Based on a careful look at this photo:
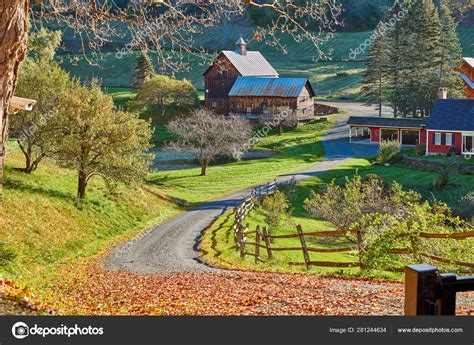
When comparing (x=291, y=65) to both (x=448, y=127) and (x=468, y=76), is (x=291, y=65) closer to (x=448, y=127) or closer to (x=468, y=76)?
(x=468, y=76)

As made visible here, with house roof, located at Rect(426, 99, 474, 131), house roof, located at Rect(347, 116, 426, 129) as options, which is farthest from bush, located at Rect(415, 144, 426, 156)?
house roof, located at Rect(347, 116, 426, 129)

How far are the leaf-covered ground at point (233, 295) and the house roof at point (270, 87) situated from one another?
51534mm

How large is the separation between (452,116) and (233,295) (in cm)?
4269

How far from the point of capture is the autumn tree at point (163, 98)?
209 feet

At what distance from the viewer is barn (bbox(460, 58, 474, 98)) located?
60969 mm

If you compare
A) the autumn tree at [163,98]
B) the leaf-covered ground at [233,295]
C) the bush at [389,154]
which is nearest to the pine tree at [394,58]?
the bush at [389,154]

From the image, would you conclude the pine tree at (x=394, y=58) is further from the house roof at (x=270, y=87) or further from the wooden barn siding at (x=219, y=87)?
the wooden barn siding at (x=219, y=87)

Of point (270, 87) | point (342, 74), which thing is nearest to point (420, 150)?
point (270, 87)

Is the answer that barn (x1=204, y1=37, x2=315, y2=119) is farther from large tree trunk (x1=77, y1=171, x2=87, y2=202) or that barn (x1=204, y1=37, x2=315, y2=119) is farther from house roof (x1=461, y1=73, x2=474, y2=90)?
large tree trunk (x1=77, y1=171, x2=87, y2=202)

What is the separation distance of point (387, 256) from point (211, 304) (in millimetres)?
5760

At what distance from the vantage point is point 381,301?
10.3 metres

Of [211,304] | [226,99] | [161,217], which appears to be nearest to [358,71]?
[226,99]

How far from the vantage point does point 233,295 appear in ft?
37.9

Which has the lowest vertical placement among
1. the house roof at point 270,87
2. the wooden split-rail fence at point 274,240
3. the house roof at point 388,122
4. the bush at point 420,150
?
the wooden split-rail fence at point 274,240
